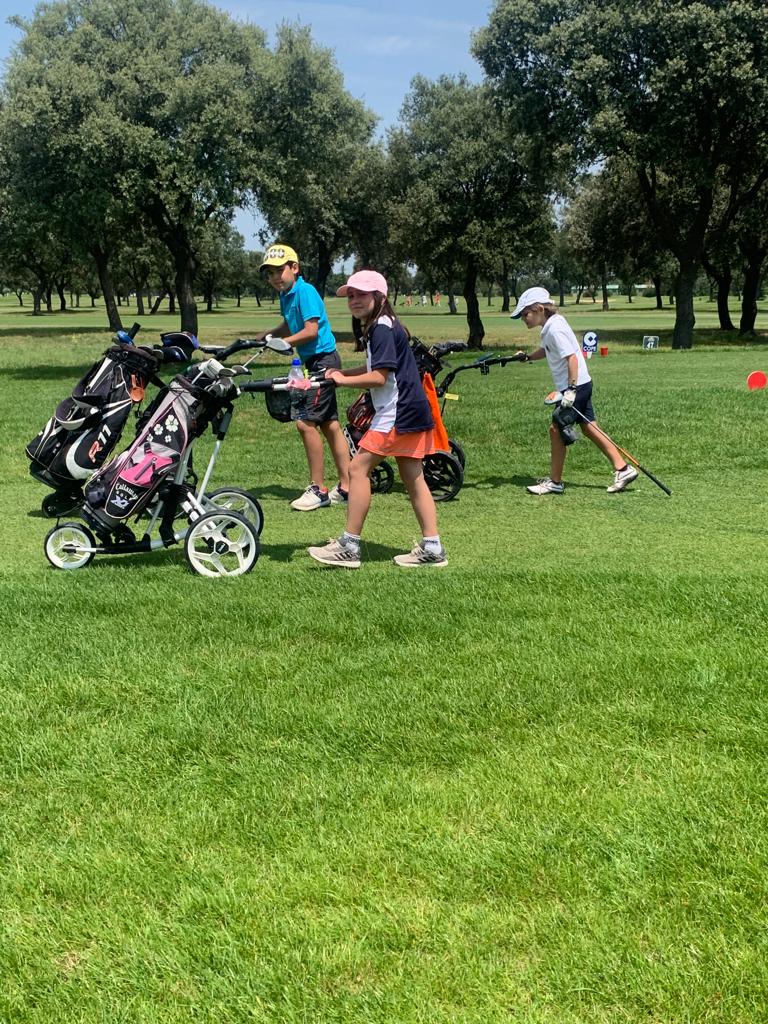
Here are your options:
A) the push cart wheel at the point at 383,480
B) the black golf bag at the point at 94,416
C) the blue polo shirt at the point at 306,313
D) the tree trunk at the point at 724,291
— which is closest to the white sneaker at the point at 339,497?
the push cart wheel at the point at 383,480

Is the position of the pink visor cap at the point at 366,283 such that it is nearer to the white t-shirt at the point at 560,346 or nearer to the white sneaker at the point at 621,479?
the white t-shirt at the point at 560,346

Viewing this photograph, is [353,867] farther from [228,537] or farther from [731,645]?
[228,537]

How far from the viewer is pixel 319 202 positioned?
44.3m

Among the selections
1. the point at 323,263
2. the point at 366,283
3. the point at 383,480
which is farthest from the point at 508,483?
the point at 323,263

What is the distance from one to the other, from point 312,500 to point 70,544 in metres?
2.63

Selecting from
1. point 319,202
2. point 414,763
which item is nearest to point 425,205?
point 319,202

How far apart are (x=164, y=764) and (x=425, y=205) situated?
3461 cm

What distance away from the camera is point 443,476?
27.3ft

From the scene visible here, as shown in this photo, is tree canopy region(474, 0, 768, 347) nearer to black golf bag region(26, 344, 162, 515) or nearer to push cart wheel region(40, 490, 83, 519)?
push cart wheel region(40, 490, 83, 519)

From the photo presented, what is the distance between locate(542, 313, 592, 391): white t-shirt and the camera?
819cm

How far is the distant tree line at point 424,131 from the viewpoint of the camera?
2169 centimetres

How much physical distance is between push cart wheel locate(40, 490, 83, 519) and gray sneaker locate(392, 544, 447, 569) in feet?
8.98

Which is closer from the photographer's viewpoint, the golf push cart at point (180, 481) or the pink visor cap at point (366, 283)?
the pink visor cap at point (366, 283)

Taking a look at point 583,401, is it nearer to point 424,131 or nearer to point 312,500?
point 312,500
